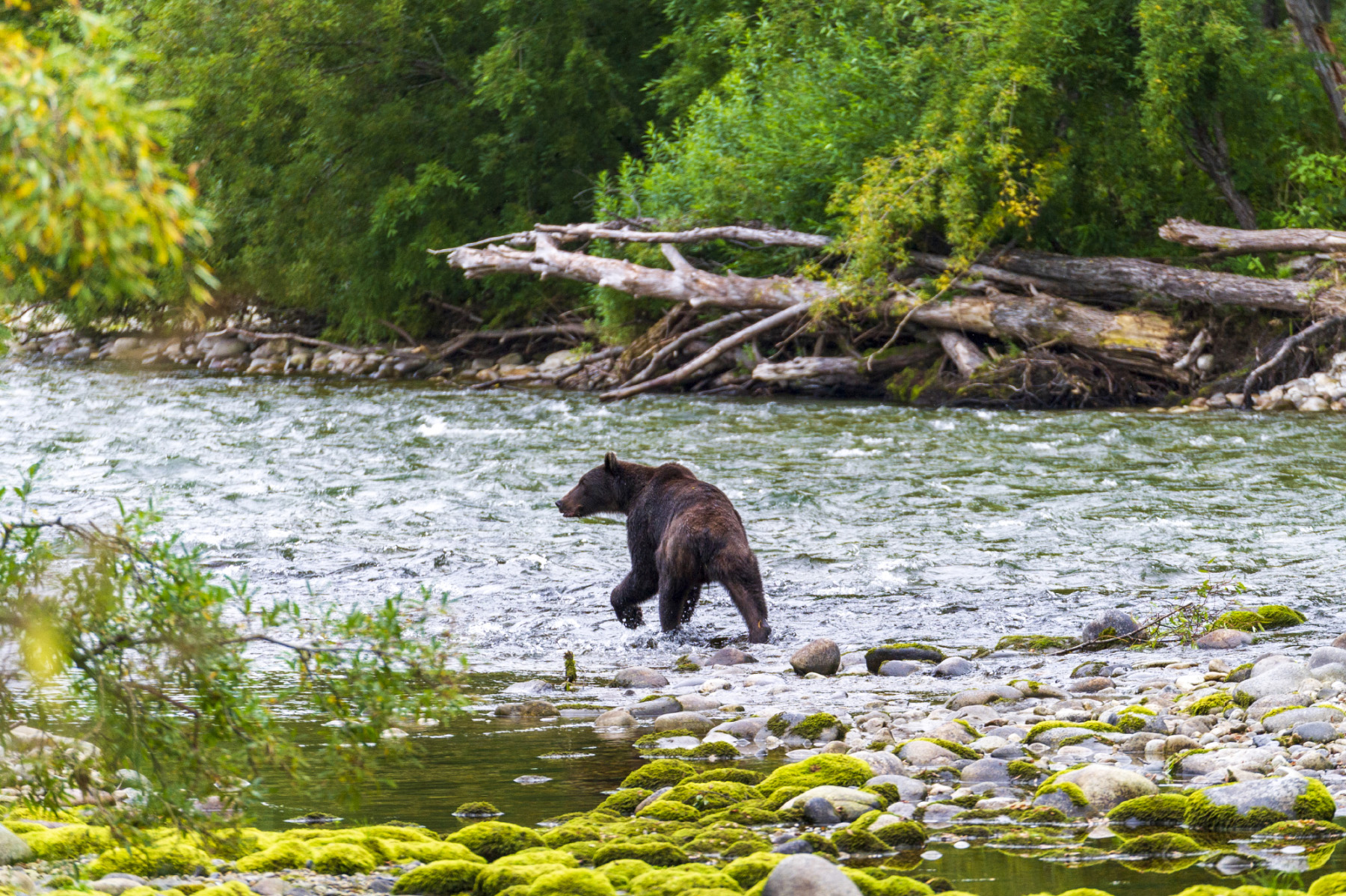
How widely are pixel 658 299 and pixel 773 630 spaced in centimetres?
1450

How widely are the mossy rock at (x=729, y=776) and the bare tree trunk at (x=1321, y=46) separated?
15958 millimetres

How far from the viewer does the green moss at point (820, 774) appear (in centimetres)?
427

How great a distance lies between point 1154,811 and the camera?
152 inches

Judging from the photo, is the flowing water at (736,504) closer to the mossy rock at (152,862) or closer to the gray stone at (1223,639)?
the gray stone at (1223,639)

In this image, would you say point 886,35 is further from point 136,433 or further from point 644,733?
point 644,733

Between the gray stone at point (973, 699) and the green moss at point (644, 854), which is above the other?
the green moss at point (644, 854)

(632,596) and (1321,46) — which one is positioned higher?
(1321,46)

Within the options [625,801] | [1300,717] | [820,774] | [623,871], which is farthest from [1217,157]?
[623,871]

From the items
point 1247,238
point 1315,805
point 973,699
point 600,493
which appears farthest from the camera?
point 1247,238

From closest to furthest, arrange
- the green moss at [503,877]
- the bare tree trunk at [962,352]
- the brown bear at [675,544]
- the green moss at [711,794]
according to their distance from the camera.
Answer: the green moss at [503,877]
the green moss at [711,794]
the brown bear at [675,544]
the bare tree trunk at [962,352]

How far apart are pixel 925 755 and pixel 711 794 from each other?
83cm

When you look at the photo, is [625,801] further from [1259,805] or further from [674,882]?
[1259,805]

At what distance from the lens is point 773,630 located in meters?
7.30

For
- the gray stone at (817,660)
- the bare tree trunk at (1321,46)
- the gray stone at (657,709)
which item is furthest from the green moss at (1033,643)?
the bare tree trunk at (1321,46)
